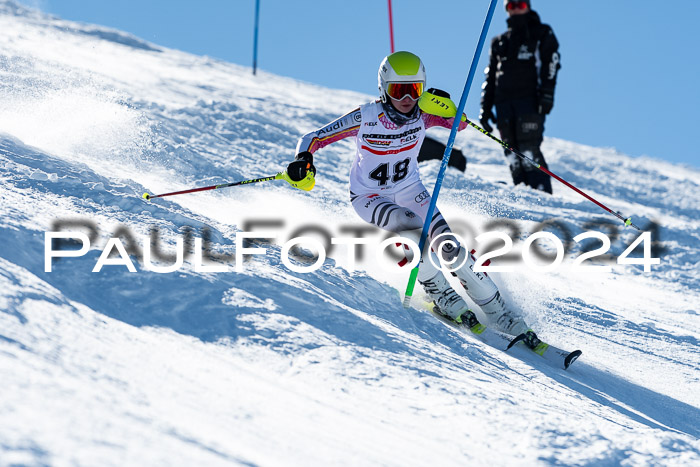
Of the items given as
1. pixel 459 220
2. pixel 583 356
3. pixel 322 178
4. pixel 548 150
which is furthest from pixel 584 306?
pixel 548 150

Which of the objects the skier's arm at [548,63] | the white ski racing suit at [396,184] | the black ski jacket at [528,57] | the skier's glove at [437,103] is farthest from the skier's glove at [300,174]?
the skier's arm at [548,63]

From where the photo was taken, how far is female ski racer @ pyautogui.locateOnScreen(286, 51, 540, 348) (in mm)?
4398

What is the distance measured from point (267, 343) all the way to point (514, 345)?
1960 millimetres

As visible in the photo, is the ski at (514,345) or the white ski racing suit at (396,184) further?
the white ski racing suit at (396,184)

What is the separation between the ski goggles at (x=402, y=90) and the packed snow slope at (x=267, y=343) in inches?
45.2

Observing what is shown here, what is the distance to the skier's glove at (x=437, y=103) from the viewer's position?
4691mm

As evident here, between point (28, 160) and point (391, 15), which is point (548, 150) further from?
point (28, 160)

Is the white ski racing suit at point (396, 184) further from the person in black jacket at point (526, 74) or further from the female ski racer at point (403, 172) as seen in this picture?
the person in black jacket at point (526, 74)

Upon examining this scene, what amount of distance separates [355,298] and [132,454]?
7.64 feet

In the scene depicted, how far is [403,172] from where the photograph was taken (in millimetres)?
4812

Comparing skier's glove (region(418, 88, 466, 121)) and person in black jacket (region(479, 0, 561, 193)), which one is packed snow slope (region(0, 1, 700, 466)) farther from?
person in black jacket (region(479, 0, 561, 193))

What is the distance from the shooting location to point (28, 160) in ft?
15.0

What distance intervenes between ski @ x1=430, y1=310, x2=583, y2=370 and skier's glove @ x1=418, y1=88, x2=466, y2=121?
56.1 inches

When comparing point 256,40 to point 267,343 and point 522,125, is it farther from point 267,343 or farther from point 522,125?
point 267,343
